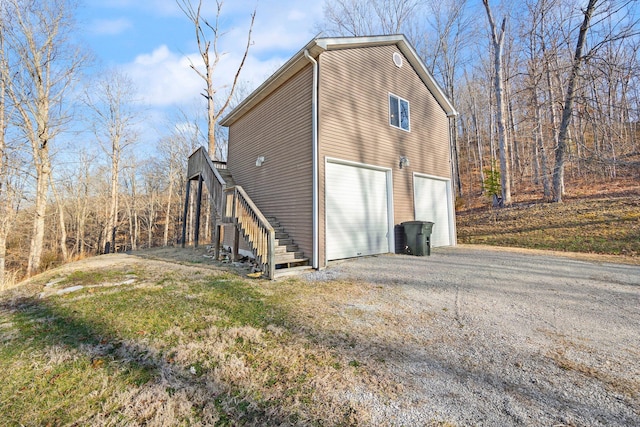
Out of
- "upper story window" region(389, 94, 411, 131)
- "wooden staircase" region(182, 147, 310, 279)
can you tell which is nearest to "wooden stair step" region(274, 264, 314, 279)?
"wooden staircase" region(182, 147, 310, 279)

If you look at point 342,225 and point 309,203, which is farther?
point 342,225

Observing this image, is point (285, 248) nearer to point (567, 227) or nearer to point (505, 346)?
point (505, 346)

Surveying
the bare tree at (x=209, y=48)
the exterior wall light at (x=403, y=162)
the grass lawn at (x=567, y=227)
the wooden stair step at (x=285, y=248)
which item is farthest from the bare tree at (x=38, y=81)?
the grass lawn at (x=567, y=227)

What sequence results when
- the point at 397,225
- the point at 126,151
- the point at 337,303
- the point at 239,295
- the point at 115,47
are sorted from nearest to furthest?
the point at 337,303
the point at 239,295
the point at 397,225
the point at 115,47
the point at 126,151

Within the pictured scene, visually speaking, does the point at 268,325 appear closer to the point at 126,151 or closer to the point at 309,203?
the point at 309,203

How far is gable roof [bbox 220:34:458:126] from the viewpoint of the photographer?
21.2ft

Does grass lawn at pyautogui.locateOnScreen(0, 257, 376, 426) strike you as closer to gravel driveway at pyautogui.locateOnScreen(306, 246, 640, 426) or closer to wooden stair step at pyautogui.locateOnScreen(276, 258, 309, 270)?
gravel driveway at pyautogui.locateOnScreen(306, 246, 640, 426)

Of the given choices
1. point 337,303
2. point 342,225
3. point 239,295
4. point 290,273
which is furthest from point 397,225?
point 239,295

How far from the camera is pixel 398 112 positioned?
343 inches

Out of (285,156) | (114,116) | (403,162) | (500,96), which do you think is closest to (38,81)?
(114,116)

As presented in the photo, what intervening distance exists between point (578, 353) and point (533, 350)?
1.22 feet

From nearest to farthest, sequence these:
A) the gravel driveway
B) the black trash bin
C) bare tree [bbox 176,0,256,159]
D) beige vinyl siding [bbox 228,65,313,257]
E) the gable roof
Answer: the gravel driveway
the gable roof
beige vinyl siding [bbox 228,65,313,257]
the black trash bin
bare tree [bbox 176,0,256,159]

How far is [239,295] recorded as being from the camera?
14.3 ft

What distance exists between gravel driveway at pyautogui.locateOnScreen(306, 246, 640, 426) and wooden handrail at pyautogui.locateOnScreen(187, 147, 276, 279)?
44.0 inches
